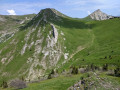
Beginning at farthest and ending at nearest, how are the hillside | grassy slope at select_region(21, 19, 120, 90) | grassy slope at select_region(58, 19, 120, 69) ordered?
grassy slope at select_region(21, 19, 120, 90) → the hillside → grassy slope at select_region(58, 19, 120, 69)

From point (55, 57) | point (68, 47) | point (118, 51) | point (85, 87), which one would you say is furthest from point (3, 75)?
point (85, 87)

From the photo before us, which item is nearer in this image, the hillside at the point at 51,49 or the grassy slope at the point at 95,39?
the hillside at the point at 51,49

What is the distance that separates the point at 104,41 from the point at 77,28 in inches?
1712

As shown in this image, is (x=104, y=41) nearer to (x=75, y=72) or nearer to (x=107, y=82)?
(x=75, y=72)

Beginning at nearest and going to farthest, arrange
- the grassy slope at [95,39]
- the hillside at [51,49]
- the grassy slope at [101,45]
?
the grassy slope at [101,45], the hillside at [51,49], the grassy slope at [95,39]

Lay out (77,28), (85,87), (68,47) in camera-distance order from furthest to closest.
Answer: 1. (77,28)
2. (68,47)
3. (85,87)

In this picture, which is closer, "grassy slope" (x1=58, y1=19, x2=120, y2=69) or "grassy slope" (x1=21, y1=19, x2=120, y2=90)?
"grassy slope" (x1=58, y1=19, x2=120, y2=69)

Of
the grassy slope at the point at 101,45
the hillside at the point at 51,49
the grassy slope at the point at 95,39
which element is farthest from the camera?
the grassy slope at the point at 95,39

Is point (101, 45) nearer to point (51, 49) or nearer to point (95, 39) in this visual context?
point (95, 39)

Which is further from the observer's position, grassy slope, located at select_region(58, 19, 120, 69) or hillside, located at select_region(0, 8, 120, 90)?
hillside, located at select_region(0, 8, 120, 90)

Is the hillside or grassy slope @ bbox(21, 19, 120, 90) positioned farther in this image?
grassy slope @ bbox(21, 19, 120, 90)

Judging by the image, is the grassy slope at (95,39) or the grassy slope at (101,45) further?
the grassy slope at (95,39)

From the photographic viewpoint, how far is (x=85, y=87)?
2514cm

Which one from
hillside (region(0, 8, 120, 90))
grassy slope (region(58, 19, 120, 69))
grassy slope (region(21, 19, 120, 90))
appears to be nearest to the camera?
grassy slope (region(58, 19, 120, 69))
